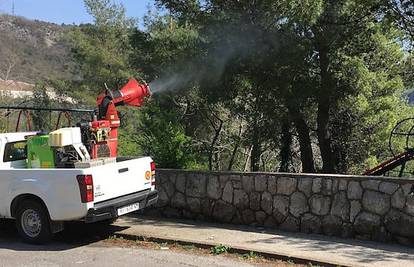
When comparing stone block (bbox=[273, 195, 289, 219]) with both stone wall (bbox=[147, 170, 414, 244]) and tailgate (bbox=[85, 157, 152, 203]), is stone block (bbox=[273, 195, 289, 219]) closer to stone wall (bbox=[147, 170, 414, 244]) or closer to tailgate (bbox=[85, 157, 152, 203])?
stone wall (bbox=[147, 170, 414, 244])

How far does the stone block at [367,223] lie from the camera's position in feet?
26.8

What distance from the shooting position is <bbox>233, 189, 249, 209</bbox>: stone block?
946 cm

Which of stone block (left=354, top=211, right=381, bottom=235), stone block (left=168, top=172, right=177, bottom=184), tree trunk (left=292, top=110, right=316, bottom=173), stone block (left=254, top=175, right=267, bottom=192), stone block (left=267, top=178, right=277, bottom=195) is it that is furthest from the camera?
tree trunk (left=292, top=110, right=316, bottom=173)

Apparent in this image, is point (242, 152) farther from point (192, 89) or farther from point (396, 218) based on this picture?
point (396, 218)

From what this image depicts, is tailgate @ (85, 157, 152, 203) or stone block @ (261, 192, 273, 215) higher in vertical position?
tailgate @ (85, 157, 152, 203)

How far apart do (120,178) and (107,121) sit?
3.88 ft

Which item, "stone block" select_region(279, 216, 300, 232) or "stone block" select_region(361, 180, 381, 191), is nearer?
"stone block" select_region(361, 180, 381, 191)

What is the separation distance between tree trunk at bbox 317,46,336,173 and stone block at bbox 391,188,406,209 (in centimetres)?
402

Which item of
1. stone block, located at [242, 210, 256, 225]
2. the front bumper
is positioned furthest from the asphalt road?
stone block, located at [242, 210, 256, 225]

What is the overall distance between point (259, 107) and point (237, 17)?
2224mm

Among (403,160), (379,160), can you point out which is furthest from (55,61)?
(403,160)

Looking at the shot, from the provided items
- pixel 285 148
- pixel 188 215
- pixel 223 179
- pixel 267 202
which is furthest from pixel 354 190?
pixel 285 148

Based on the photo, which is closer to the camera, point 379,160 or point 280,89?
point 280,89

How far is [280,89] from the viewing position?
11.3 meters
